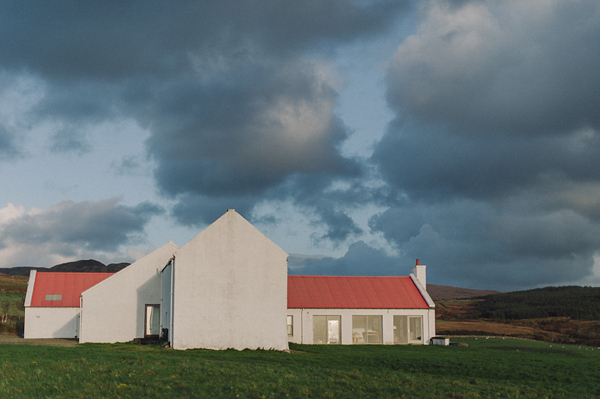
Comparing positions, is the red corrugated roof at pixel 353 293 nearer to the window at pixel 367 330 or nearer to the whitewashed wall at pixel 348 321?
the whitewashed wall at pixel 348 321

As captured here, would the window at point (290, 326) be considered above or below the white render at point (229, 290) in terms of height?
below

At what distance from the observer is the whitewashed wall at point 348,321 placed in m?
47.2

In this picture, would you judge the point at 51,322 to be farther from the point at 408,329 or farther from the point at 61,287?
the point at 408,329

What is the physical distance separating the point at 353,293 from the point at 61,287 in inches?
1039

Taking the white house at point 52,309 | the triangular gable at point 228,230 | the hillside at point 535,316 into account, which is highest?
the triangular gable at point 228,230

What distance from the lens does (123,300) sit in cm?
4647

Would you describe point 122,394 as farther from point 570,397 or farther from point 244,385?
point 570,397

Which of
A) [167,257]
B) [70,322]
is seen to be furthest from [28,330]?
[167,257]

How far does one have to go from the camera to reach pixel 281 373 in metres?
22.2

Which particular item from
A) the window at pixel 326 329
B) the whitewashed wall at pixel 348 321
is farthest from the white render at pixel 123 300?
the window at pixel 326 329

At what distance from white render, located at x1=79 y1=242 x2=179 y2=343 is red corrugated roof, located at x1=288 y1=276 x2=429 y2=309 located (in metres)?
11.5

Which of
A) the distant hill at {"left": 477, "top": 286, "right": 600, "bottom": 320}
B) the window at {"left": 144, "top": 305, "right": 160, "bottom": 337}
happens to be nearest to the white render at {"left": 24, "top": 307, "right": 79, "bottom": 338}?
the window at {"left": 144, "top": 305, "right": 160, "bottom": 337}

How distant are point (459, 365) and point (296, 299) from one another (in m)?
20.5

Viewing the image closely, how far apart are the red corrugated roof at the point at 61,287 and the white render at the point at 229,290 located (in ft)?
53.4
